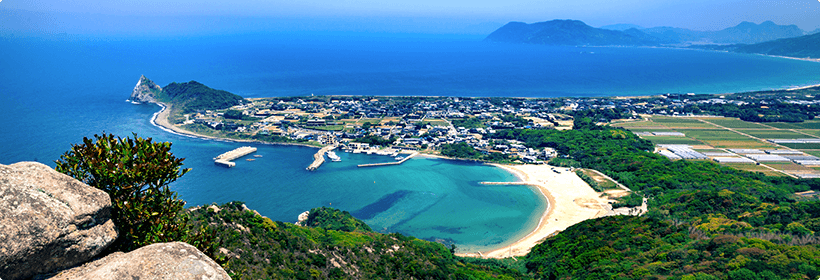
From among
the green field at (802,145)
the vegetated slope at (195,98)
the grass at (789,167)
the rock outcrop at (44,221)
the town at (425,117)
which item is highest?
the rock outcrop at (44,221)

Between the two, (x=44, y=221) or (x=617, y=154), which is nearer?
(x=44, y=221)

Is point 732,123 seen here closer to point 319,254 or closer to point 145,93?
point 319,254

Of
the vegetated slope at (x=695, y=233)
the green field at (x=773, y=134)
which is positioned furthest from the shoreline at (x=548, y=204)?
the green field at (x=773, y=134)

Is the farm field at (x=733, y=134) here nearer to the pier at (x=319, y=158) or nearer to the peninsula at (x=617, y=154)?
the peninsula at (x=617, y=154)

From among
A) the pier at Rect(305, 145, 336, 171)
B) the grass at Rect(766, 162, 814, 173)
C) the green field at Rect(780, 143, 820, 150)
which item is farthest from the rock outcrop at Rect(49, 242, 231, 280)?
the green field at Rect(780, 143, 820, 150)

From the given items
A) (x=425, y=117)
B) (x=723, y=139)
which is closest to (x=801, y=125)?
(x=723, y=139)
